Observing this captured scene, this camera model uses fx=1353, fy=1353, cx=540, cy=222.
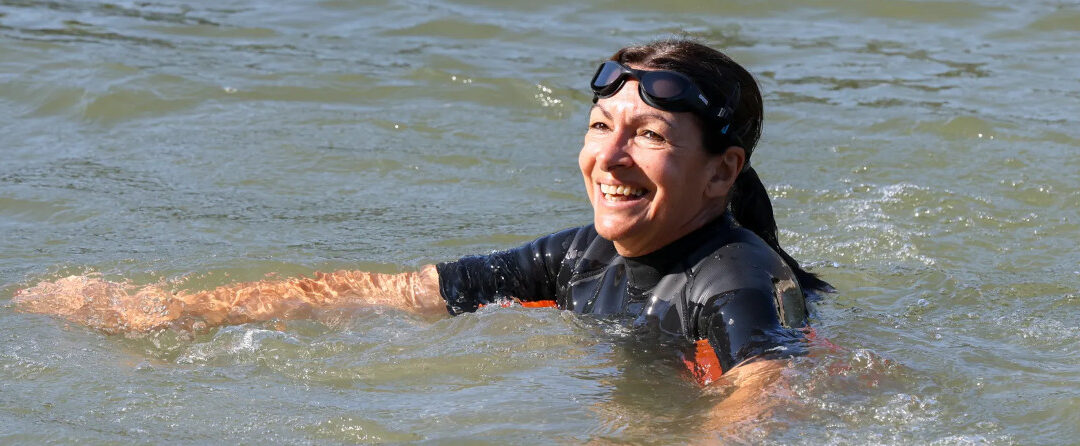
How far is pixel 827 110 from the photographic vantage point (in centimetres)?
911

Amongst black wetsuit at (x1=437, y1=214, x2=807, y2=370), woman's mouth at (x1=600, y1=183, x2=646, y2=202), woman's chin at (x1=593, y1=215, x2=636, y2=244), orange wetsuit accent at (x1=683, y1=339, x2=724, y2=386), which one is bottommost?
orange wetsuit accent at (x1=683, y1=339, x2=724, y2=386)

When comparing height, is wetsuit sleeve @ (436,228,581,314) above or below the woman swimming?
below

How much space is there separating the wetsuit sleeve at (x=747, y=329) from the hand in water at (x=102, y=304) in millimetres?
2016

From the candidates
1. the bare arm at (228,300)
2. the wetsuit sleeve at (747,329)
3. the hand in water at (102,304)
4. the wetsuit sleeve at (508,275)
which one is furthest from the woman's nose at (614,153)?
the hand in water at (102,304)

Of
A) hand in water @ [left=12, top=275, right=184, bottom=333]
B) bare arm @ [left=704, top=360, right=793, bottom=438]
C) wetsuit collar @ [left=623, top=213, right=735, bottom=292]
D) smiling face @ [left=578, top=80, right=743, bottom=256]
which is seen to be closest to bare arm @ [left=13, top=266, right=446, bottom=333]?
hand in water @ [left=12, top=275, right=184, bottom=333]

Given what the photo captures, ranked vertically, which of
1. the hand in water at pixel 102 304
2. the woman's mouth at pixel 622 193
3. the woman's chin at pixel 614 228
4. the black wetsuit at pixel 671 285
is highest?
the woman's mouth at pixel 622 193

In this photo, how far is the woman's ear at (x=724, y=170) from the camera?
422 cm

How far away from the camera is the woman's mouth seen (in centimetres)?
418

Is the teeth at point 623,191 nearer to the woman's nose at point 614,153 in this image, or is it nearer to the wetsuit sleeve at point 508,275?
the woman's nose at point 614,153

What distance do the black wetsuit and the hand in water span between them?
40.2 inches

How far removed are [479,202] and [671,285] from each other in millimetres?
3102

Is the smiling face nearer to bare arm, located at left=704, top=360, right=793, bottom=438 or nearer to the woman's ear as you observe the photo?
the woman's ear

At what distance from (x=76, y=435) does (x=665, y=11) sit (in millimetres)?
9073

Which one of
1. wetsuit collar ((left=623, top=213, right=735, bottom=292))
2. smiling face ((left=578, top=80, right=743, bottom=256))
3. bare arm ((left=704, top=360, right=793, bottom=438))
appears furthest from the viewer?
wetsuit collar ((left=623, top=213, right=735, bottom=292))
